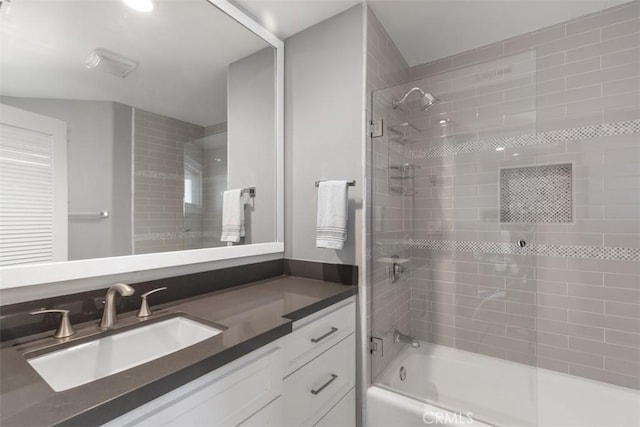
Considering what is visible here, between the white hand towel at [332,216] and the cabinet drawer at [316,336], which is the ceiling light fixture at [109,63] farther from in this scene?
the cabinet drawer at [316,336]

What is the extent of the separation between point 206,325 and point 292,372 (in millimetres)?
393

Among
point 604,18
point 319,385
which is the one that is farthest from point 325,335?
point 604,18

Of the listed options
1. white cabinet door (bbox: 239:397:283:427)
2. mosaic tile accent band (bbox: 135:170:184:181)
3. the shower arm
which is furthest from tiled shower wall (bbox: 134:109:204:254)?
the shower arm

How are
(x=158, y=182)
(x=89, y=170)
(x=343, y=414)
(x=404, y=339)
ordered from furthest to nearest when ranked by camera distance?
(x=404, y=339), (x=343, y=414), (x=158, y=182), (x=89, y=170)

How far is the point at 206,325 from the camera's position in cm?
109

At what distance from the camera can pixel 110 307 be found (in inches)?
40.9

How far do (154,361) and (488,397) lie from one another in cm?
177

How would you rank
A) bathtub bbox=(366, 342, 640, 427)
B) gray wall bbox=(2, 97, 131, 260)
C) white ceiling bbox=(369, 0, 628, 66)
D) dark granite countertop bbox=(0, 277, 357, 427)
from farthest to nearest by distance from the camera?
white ceiling bbox=(369, 0, 628, 66) → bathtub bbox=(366, 342, 640, 427) → gray wall bbox=(2, 97, 131, 260) → dark granite countertop bbox=(0, 277, 357, 427)

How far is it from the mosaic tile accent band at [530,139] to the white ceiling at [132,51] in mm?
1332

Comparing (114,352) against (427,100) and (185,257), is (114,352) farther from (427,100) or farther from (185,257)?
(427,100)

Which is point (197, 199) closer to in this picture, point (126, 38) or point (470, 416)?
point (126, 38)

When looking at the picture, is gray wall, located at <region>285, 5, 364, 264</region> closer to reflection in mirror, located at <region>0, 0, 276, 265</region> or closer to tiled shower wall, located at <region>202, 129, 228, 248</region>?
reflection in mirror, located at <region>0, 0, 276, 265</region>

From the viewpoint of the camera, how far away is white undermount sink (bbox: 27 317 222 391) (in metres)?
0.84

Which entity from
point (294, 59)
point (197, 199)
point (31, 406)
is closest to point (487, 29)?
point (294, 59)
